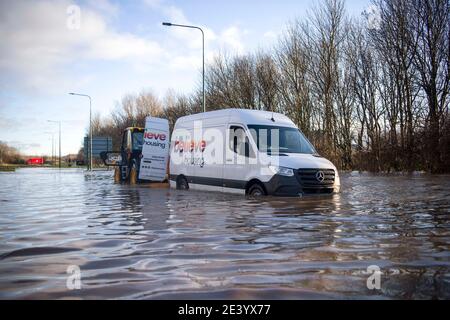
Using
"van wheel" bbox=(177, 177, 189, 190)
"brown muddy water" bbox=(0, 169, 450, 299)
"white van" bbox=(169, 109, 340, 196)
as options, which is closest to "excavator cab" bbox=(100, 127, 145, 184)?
"van wheel" bbox=(177, 177, 189, 190)

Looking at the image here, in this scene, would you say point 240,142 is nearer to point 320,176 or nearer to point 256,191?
point 256,191

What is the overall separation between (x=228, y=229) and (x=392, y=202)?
209 inches

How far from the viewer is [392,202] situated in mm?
10312

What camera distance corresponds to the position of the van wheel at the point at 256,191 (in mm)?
11616

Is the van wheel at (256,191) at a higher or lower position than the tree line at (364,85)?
lower

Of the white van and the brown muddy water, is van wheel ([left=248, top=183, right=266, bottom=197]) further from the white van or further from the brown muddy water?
the brown muddy water

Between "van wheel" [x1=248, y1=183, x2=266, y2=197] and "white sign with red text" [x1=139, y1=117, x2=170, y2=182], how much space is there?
24.1 feet

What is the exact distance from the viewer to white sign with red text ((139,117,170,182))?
60.1ft

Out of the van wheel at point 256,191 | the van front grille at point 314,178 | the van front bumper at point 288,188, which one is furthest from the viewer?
the van wheel at point 256,191

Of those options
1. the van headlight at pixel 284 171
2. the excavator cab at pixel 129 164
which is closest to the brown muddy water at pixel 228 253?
the van headlight at pixel 284 171

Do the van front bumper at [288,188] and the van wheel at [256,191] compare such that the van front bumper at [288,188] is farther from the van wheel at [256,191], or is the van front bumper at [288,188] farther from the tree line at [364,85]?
the tree line at [364,85]

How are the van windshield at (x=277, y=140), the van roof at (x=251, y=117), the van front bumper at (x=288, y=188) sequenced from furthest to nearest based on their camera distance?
the van roof at (x=251, y=117)
the van windshield at (x=277, y=140)
the van front bumper at (x=288, y=188)

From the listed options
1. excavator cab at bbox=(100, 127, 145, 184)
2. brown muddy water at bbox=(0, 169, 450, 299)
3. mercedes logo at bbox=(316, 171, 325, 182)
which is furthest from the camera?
excavator cab at bbox=(100, 127, 145, 184)

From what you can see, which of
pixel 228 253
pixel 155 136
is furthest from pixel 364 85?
pixel 228 253
